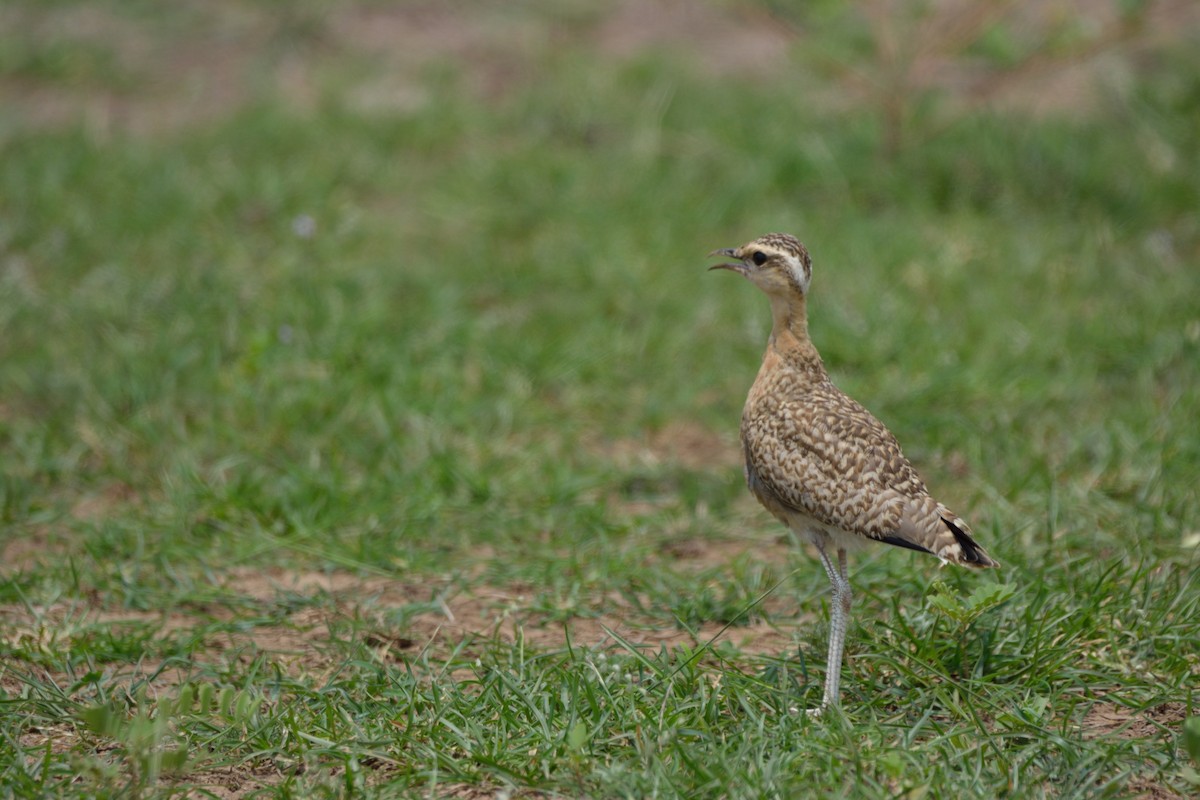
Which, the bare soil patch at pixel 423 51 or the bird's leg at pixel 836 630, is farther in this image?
the bare soil patch at pixel 423 51

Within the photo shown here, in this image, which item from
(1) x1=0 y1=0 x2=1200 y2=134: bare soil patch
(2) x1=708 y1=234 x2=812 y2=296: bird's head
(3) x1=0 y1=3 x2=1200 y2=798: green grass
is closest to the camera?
(3) x1=0 y1=3 x2=1200 y2=798: green grass

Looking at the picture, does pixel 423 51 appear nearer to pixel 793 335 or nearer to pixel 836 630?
pixel 793 335

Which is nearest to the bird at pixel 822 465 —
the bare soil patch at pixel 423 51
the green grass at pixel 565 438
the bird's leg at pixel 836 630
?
the bird's leg at pixel 836 630

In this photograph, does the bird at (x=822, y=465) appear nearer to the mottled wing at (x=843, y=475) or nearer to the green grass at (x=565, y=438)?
the mottled wing at (x=843, y=475)

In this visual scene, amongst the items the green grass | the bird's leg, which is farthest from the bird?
the green grass

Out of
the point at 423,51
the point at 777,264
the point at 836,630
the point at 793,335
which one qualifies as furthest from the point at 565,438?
the point at 423,51

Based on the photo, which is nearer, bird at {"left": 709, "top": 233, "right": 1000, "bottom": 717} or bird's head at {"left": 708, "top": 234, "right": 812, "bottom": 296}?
bird at {"left": 709, "top": 233, "right": 1000, "bottom": 717}

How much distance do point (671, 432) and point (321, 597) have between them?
2.10 meters

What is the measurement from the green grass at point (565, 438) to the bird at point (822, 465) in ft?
1.23

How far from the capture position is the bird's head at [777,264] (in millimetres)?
4570

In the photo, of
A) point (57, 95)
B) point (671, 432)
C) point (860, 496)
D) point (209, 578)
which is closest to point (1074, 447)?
point (671, 432)

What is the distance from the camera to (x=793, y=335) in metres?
4.68

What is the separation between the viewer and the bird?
4016 millimetres

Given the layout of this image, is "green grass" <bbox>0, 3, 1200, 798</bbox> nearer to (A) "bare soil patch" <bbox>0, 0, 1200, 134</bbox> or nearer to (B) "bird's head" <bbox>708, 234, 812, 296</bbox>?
(A) "bare soil patch" <bbox>0, 0, 1200, 134</bbox>
